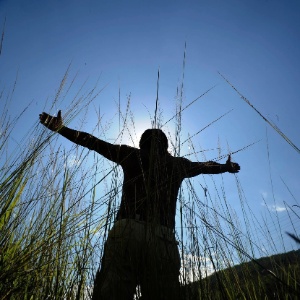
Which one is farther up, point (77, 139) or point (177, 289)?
point (77, 139)

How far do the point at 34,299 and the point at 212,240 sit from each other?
943 millimetres

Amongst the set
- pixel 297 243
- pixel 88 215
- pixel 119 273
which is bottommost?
pixel 297 243

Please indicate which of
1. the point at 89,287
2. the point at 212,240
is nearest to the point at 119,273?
the point at 89,287

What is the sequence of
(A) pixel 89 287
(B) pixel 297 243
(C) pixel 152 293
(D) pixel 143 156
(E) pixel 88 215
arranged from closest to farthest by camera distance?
(B) pixel 297 243 < (C) pixel 152 293 < (E) pixel 88 215 < (A) pixel 89 287 < (D) pixel 143 156

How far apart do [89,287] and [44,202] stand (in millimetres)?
530

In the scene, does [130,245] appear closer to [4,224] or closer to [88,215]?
[88,215]

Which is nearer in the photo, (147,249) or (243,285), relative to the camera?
(147,249)

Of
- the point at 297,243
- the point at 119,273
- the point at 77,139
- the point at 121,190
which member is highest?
the point at 77,139

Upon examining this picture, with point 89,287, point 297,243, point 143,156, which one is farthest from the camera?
point 143,156

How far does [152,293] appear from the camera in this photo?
3.26 ft

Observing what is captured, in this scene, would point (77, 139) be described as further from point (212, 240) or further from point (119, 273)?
point (212, 240)

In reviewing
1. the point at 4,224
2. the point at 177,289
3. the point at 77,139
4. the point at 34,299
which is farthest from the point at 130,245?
the point at 77,139

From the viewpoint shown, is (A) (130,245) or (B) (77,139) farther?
(B) (77,139)

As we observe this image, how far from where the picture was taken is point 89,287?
4.88ft
